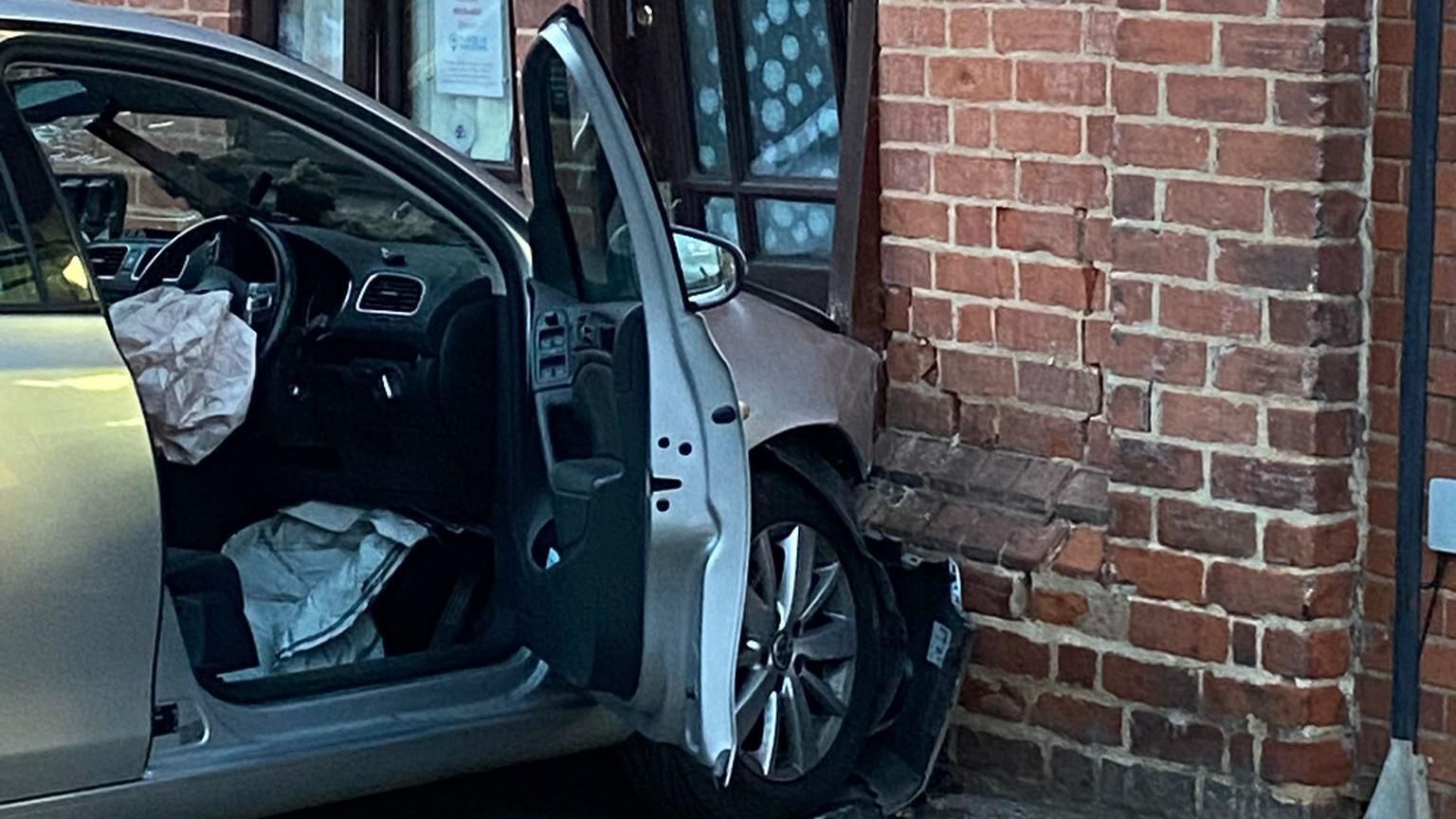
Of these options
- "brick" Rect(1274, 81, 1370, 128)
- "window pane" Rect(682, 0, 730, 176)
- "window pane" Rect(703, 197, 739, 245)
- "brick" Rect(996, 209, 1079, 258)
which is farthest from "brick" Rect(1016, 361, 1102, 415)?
"window pane" Rect(682, 0, 730, 176)

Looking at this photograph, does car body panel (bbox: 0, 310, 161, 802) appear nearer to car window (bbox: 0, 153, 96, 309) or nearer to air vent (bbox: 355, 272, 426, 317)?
car window (bbox: 0, 153, 96, 309)

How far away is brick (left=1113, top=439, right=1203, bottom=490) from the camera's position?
520 cm

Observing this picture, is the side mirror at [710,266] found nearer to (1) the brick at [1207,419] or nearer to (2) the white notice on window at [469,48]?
(1) the brick at [1207,419]

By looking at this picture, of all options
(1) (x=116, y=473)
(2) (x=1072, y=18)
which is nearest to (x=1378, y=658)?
(2) (x=1072, y=18)

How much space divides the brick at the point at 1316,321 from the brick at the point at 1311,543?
0.36m

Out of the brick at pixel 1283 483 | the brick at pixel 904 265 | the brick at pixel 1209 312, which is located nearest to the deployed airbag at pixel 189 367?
the brick at pixel 904 265

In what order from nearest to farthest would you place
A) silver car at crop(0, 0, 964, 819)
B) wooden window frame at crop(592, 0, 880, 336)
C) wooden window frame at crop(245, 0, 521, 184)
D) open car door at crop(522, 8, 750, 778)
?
silver car at crop(0, 0, 964, 819)
open car door at crop(522, 8, 750, 778)
wooden window frame at crop(592, 0, 880, 336)
wooden window frame at crop(245, 0, 521, 184)

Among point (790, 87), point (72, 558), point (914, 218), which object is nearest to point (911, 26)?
point (914, 218)

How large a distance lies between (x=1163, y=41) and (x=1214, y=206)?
13.7 inches

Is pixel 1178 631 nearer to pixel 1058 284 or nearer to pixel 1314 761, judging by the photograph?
pixel 1314 761

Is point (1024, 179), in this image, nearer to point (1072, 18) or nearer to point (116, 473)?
point (1072, 18)

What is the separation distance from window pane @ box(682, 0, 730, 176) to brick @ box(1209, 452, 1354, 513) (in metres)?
2.31

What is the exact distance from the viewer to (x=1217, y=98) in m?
5.02

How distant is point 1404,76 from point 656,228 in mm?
1475
